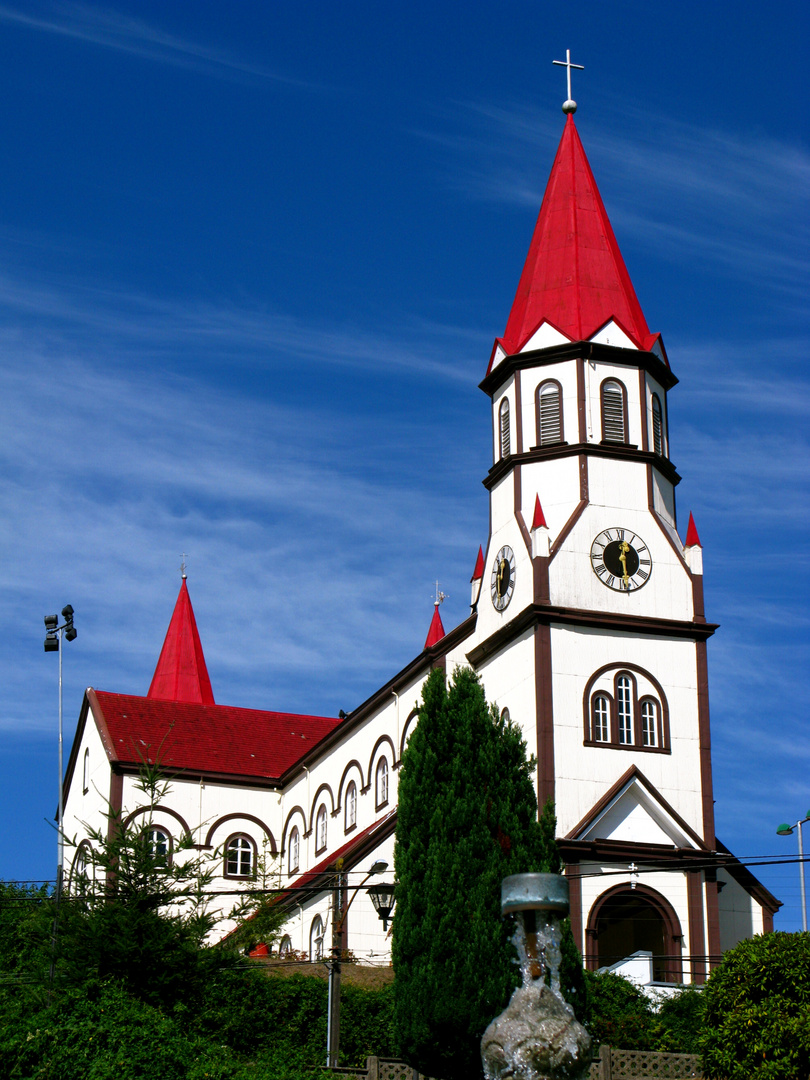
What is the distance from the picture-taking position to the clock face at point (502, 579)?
40.9 metres

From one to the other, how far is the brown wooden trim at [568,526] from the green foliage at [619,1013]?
11.2 m

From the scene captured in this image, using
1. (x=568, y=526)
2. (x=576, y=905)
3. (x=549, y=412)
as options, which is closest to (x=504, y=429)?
(x=549, y=412)

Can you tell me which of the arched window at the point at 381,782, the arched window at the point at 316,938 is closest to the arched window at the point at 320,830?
the arched window at the point at 381,782

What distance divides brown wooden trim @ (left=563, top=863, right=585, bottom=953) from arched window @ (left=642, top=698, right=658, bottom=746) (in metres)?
4.00

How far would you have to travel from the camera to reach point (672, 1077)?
2745 cm

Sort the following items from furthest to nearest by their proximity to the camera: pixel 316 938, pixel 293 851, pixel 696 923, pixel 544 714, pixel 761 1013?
pixel 293 851, pixel 316 938, pixel 544 714, pixel 696 923, pixel 761 1013

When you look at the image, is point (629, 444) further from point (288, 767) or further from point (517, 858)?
point (288, 767)

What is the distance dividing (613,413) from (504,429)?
3245 millimetres

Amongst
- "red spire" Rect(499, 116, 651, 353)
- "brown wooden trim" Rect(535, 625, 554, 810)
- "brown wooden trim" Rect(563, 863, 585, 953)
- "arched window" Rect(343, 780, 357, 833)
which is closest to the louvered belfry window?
"red spire" Rect(499, 116, 651, 353)

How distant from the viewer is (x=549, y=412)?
138 ft

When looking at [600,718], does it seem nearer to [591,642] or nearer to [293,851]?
[591,642]

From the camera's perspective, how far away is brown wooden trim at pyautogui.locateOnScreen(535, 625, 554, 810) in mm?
36969

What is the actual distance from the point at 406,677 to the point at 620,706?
10374 millimetres

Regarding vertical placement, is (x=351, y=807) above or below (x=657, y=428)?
below
